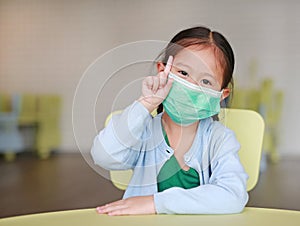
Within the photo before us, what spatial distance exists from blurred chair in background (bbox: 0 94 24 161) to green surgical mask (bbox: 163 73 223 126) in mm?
4088

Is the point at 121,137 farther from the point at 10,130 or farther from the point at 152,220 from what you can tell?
the point at 10,130

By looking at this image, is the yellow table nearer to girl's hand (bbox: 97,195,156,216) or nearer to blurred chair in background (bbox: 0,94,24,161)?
girl's hand (bbox: 97,195,156,216)

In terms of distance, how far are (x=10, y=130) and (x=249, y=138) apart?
4.07 meters

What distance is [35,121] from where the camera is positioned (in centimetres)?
523

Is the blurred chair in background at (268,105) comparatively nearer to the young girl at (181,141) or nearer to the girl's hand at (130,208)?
the young girl at (181,141)

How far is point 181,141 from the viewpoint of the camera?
106cm

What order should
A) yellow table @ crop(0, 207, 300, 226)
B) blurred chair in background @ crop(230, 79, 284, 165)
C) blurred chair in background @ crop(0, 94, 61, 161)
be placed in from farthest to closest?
blurred chair in background @ crop(0, 94, 61, 161), blurred chair in background @ crop(230, 79, 284, 165), yellow table @ crop(0, 207, 300, 226)

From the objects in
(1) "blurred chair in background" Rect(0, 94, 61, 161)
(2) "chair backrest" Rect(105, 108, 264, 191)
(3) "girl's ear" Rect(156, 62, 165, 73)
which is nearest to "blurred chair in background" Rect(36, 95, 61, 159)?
(1) "blurred chair in background" Rect(0, 94, 61, 161)

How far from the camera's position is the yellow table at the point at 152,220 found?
33.4 inches

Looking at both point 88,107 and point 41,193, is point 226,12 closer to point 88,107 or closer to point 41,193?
point 41,193

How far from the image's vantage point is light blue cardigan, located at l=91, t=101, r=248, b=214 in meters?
0.92

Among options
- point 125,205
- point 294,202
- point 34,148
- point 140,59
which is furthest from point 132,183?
point 34,148

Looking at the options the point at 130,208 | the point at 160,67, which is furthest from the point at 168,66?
the point at 130,208

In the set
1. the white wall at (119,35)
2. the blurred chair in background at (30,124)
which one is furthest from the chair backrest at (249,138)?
the blurred chair in background at (30,124)
